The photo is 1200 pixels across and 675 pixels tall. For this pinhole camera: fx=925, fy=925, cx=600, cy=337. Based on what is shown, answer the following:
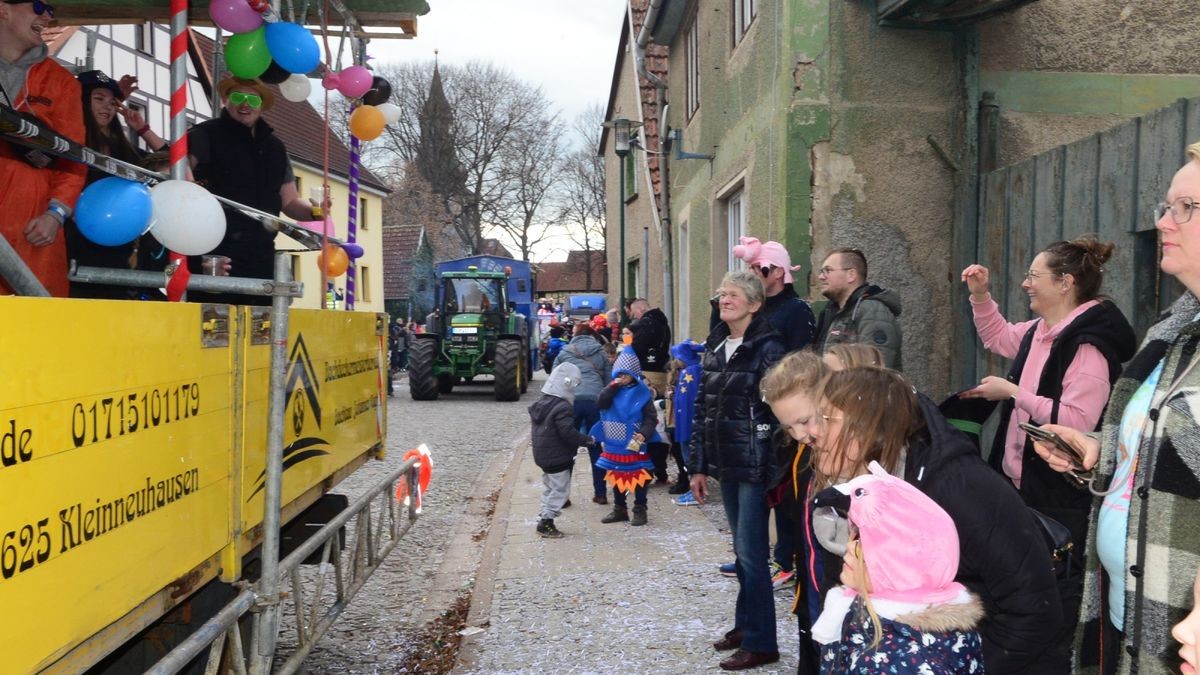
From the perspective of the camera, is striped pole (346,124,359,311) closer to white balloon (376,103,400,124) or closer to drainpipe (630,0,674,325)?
white balloon (376,103,400,124)

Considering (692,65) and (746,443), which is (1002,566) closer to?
(746,443)

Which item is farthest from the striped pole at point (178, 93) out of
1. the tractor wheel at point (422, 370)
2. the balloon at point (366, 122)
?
the tractor wheel at point (422, 370)

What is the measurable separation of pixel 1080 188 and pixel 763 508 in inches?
90.7

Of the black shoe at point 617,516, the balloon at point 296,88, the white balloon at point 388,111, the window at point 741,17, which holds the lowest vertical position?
the black shoe at point 617,516

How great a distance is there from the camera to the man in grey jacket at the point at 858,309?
4.10m

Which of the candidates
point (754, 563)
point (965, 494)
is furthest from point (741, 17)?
point (965, 494)

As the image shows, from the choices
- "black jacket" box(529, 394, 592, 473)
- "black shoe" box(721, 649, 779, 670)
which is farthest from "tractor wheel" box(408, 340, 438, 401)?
"black shoe" box(721, 649, 779, 670)

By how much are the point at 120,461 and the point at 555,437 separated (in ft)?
14.8

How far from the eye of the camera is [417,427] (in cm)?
1296

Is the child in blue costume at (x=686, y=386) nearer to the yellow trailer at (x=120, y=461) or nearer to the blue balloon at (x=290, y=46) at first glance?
the blue balloon at (x=290, y=46)

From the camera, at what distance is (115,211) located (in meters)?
2.67

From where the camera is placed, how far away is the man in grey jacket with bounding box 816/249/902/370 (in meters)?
4.10

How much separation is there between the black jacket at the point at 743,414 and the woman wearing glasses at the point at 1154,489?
175cm

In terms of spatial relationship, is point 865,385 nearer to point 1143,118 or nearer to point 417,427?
point 1143,118
